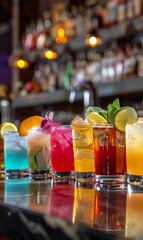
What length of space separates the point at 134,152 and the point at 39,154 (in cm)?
39

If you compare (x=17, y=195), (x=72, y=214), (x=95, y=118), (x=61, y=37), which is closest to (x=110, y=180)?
(x=95, y=118)

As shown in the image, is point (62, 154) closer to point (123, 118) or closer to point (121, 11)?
point (123, 118)

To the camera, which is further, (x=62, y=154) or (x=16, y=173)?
(x=16, y=173)

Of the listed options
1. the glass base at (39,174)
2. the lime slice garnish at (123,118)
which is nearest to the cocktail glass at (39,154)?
the glass base at (39,174)

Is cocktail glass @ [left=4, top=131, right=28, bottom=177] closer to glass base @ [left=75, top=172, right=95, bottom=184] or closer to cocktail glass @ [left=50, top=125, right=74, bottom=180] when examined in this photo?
cocktail glass @ [left=50, top=125, right=74, bottom=180]

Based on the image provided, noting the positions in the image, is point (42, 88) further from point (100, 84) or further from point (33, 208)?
point (33, 208)

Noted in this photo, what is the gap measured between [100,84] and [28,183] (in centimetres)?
210

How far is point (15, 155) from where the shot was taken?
1.57 m

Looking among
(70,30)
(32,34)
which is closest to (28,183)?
(70,30)

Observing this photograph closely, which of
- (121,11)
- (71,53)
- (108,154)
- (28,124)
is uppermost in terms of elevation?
(121,11)

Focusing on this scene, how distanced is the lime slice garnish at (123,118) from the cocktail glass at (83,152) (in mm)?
110

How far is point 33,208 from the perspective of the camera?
0.77 m

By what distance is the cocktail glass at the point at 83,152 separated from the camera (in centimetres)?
124

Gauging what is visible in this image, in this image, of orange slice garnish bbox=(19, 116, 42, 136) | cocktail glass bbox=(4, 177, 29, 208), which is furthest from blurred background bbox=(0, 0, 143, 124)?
cocktail glass bbox=(4, 177, 29, 208)
